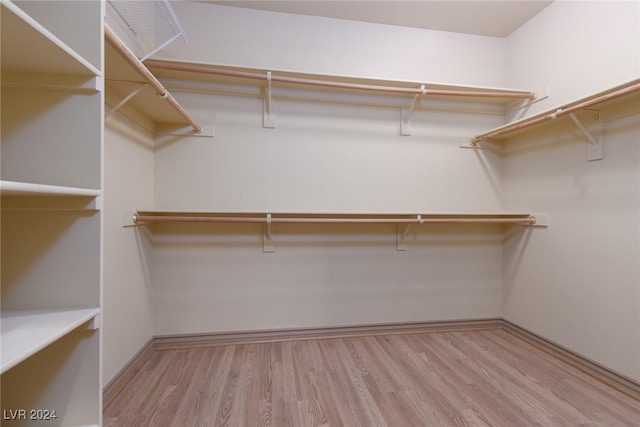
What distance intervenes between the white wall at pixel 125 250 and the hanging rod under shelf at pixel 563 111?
2.41m

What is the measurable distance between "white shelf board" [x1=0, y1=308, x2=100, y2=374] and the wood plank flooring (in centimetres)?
81

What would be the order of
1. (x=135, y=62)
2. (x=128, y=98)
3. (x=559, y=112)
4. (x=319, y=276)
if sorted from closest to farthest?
1. (x=135, y=62)
2. (x=128, y=98)
3. (x=559, y=112)
4. (x=319, y=276)

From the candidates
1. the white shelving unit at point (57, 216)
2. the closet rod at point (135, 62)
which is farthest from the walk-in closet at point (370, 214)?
the white shelving unit at point (57, 216)

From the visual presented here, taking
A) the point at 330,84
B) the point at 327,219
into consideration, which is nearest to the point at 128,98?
the point at 330,84

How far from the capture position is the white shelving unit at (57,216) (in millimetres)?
792

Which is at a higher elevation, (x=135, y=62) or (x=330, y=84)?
(x=330, y=84)

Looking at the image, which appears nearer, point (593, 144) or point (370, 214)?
point (593, 144)

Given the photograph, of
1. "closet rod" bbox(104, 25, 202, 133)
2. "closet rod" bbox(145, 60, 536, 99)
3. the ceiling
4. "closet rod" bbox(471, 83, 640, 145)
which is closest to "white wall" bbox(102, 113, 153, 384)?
"closet rod" bbox(104, 25, 202, 133)

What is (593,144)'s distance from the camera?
1676mm

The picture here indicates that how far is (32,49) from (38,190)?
0.37 m

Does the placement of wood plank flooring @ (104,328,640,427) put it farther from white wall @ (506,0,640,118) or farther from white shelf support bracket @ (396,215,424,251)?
white wall @ (506,0,640,118)

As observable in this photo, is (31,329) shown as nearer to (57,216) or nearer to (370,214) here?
(57,216)

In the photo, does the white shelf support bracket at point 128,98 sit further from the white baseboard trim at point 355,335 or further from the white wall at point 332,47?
the white baseboard trim at point 355,335

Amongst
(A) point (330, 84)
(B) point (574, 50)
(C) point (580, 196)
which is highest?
(B) point (574, 50)
